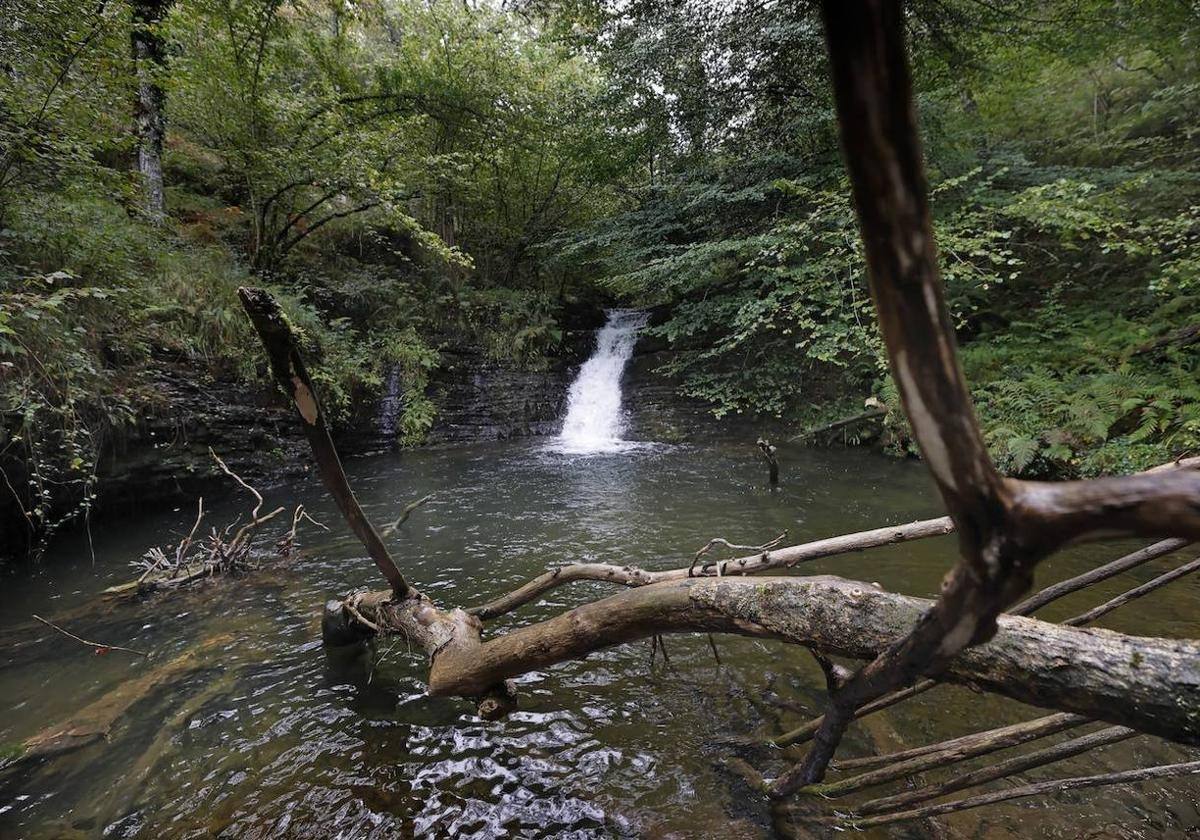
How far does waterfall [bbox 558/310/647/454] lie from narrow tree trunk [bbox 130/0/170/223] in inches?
339

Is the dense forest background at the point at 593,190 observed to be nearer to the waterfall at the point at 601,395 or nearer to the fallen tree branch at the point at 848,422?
the fallen tree branch at the point at 848,422

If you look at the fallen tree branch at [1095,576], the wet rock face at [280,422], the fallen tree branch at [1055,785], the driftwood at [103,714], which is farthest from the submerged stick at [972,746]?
the wet rock face at [280,422]

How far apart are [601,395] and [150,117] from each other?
10.2m

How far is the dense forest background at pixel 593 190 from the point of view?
5.55 metres

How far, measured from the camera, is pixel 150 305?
6910 millimetres

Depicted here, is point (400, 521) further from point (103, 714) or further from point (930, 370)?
point (930, 370)

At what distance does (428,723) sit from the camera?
116 inches

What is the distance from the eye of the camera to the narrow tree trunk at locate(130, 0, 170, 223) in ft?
25.5

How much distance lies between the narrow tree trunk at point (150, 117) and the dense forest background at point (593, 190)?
0.07 meters

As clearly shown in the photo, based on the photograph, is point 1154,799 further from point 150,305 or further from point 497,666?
point 150,305

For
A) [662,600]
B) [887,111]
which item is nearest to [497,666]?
[662,600]

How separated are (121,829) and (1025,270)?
13605 mm

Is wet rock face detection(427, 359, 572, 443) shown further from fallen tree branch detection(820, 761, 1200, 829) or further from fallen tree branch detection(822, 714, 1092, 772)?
fallen tree branch detection(820, 761, 1200, 829)

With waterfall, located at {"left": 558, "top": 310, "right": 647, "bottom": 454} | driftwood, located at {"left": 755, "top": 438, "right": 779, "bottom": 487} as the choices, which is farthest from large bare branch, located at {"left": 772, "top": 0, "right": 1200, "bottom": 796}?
waterfall, located at {"left": 558, "top": 310, "right": 647, "bottom": 454}
